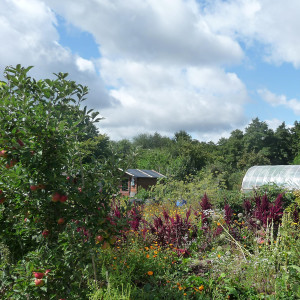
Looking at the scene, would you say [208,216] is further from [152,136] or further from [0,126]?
[152,136]

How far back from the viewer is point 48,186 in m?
2.62

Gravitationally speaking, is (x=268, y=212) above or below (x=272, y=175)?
below

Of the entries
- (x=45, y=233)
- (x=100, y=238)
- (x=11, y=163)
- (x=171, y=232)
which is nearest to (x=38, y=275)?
(x=45, y=233)

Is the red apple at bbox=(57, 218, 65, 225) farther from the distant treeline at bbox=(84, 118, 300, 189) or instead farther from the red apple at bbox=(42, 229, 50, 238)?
the distant treeline at bbox=(84, 118, 300, 189)

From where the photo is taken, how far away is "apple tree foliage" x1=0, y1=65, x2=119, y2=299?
2.50 metres

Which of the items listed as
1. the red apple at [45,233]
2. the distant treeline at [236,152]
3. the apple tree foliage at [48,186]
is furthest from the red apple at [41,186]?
the distant treeline at [236,152]

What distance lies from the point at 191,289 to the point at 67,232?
1.62 metres

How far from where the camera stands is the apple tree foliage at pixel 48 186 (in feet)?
8.21

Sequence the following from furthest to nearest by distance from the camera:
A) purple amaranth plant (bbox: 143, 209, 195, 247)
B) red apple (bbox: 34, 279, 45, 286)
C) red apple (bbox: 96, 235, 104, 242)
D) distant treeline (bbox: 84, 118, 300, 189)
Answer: distant treeline (bbox: 84, 118, 300, 189), purple amaranth plant (bbox: 143, 209, 195, 247), red apple (bbox: 96, 235, 104, 242), red apple (bbox: 34, 279, 45, 286)

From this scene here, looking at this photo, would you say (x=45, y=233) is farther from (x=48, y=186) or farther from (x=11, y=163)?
(x=11, y=163)

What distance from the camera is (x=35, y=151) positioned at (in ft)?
8.23

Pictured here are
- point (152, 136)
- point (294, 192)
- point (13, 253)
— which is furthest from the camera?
point (152, 136)

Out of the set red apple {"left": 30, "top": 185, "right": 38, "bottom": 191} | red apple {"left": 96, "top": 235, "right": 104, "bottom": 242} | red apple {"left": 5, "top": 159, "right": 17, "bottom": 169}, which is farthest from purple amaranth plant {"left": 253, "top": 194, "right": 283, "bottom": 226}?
red apple {"left": 5, "top": 159, "right": 17, "bottom": 169}

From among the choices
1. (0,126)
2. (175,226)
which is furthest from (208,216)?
(0,126)
